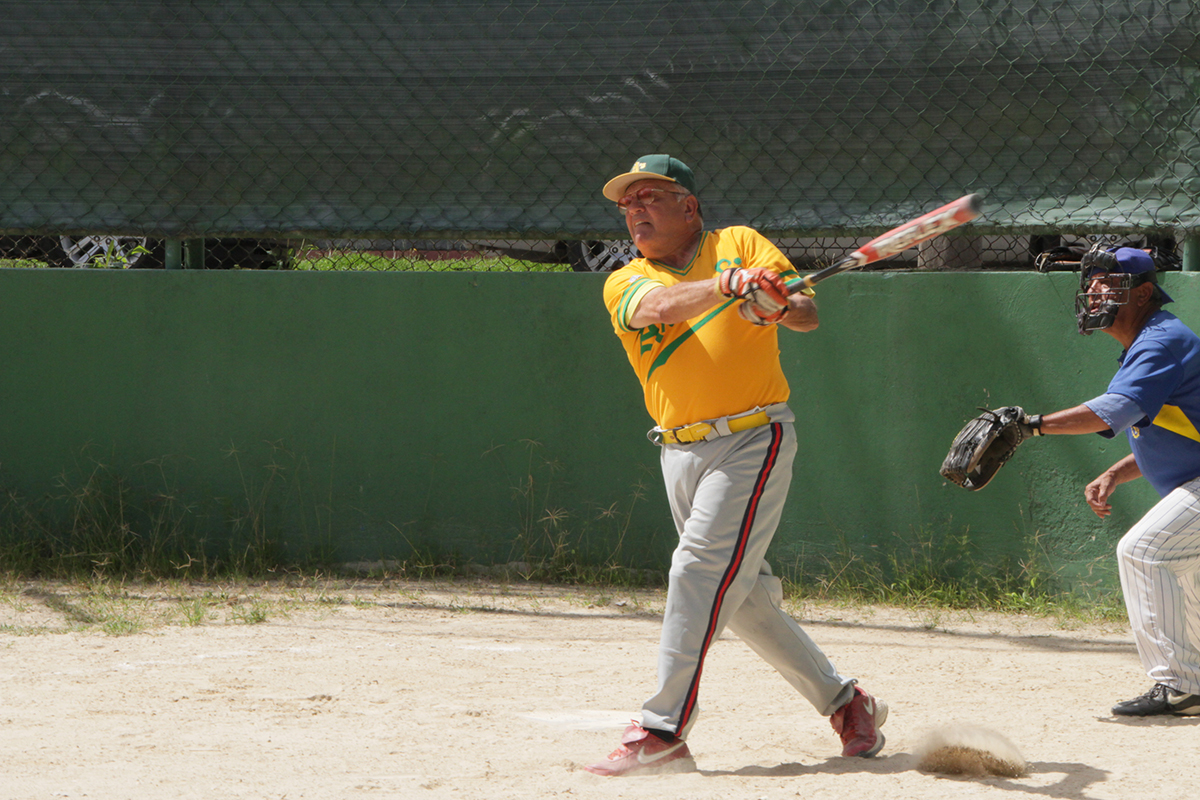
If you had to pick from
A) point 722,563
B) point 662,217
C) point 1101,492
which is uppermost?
point 662,217

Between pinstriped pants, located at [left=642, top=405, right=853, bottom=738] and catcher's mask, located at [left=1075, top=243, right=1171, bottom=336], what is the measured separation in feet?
4.42

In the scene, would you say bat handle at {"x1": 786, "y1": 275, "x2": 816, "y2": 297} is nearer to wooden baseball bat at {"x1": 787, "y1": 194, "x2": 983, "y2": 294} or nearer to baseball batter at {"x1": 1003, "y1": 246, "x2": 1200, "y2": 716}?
wooden baseball bat at {"x1": 787, "y1": 194, "x2": 983, "y2": 294}

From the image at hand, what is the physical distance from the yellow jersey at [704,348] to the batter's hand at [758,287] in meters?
0.23

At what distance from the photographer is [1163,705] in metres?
3.96

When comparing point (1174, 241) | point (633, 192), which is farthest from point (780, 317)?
point (1174, 241)

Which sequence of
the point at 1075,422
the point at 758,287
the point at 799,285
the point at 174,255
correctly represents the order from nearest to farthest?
the point at 758,287
the point at 799,285
the point at 1075,422
the point at 174,255

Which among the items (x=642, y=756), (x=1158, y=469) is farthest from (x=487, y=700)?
(x=1158, y=469)

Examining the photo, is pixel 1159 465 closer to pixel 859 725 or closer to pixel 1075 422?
pixel 1075 422

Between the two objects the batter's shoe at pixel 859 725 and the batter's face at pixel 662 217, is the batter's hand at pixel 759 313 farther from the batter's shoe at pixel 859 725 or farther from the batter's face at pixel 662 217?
the batter's shoe at pixel 859 725

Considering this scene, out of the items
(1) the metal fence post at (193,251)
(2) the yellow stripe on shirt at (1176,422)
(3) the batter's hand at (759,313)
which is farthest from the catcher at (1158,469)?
(1) the metal fence post at (193,251)

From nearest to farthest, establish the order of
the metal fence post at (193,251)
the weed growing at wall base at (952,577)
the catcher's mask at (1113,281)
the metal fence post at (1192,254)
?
the catcher's mask at (1113,281), the metal fence post at (1192,254), the weed growing at wall base at (952,577), the metal fence post at (193,251)

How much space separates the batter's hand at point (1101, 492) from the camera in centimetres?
428

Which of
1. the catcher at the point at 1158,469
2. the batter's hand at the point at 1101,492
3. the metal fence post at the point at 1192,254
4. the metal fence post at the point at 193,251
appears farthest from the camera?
the metal fence post at the point at 193,251

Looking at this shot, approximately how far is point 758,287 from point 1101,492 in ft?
6.56
